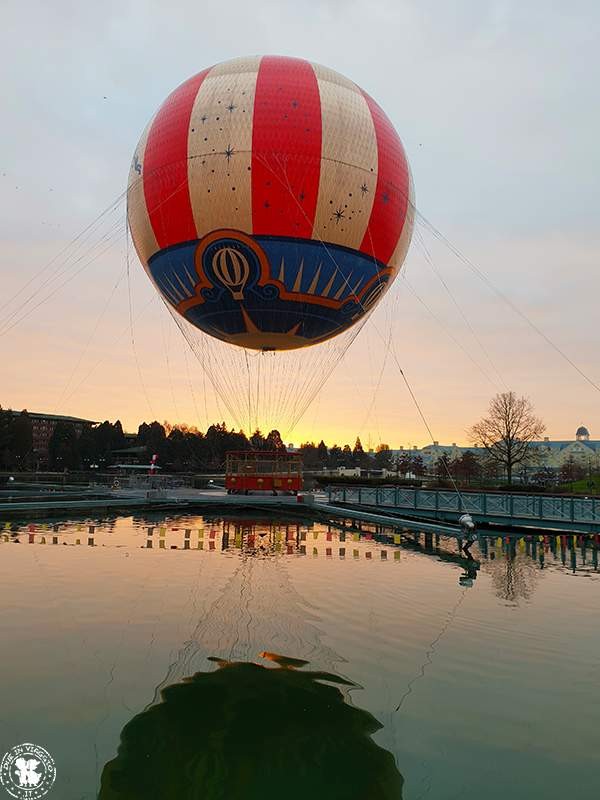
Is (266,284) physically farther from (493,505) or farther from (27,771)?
(27,771)

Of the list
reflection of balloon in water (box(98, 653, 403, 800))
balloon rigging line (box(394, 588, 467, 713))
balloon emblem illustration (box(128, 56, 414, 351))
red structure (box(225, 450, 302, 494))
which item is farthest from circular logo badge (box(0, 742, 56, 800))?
red structure (box(225, 450, 302, 494))

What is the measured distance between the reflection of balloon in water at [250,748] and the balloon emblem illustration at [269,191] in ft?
48.1

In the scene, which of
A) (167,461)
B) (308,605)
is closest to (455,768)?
(308,605)

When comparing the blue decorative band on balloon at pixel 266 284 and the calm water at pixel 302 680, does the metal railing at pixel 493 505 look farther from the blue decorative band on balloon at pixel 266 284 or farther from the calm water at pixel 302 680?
the blue decorative band on balloon at pixel 266 284

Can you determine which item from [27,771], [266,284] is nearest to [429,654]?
[27,771]

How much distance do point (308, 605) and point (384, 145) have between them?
626 inches

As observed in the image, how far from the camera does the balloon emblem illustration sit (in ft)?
63.5

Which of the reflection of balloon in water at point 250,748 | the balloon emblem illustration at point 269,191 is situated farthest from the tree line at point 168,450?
the reflection of balloon in water at point 250,748

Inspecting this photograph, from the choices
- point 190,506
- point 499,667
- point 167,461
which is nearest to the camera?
point 499,667

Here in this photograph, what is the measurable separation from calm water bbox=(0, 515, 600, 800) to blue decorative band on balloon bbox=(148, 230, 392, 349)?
939cm

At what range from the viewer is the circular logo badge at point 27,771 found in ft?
20.0

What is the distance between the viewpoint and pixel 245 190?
19.3 meters

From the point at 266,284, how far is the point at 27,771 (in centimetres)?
1660

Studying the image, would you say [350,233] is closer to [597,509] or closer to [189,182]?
[189,182]
